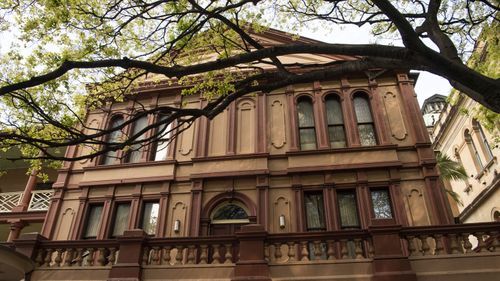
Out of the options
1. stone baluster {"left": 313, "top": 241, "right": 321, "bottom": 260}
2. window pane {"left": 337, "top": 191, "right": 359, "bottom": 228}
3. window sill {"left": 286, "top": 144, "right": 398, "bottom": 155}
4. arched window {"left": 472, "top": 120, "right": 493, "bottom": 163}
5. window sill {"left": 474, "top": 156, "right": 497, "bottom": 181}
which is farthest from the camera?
arched window {"left": 472, "top": 120, "right": 493, "bottom": 163}

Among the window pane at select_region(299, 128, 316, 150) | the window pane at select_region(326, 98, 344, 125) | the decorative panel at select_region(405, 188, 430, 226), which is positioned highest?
the window pane at select_region(326, 98, 344, 125)

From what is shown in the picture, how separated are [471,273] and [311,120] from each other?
318 inches

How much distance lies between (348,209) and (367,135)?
10.5 ft

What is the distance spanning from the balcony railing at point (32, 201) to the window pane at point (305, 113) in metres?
12.2

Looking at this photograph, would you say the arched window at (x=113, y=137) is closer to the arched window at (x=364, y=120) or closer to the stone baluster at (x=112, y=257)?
the stone baluster at (x=112, y=257)

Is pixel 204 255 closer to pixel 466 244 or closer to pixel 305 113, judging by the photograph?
pixel 466 244

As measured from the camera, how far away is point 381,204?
1245 cm

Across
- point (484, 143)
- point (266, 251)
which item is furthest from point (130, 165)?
point (484, 143)

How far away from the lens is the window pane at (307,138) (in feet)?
46.0

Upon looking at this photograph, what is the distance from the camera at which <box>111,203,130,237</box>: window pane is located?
13562mm

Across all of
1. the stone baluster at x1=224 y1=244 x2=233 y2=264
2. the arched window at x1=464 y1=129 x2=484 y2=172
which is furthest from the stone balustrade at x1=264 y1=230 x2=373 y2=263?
the arched window at x1=464 y1=129 x2=484 y2=172

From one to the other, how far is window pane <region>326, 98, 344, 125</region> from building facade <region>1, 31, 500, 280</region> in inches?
2.4

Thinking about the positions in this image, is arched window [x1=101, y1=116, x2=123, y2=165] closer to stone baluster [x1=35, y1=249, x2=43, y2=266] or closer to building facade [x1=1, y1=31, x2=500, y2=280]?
building facade [x1=1, y1=31, x2=500, y2=280]

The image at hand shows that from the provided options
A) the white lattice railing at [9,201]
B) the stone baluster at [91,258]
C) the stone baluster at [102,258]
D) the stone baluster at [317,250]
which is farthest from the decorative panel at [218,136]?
the white lattice railing at [9,201]
